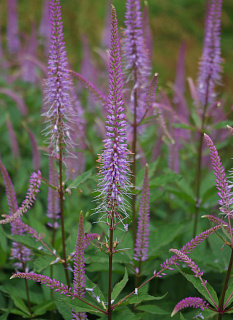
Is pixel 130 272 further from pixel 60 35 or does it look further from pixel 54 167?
pixel 60 35

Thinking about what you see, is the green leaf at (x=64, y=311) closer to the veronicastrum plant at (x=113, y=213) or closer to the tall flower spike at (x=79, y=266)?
the veronicastrum plant at (x=113, y=213)

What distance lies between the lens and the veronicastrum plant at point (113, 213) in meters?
2.00

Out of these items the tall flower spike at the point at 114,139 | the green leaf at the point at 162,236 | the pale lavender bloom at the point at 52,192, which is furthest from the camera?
the green leaf at the point at 162,236

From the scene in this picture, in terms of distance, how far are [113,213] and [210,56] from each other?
1.78 metres

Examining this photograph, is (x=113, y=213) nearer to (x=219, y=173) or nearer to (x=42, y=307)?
(x=219, y=173)

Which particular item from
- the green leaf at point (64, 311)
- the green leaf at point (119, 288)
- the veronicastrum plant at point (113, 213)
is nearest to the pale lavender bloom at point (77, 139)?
the veronicastrum plant at point (113, 213)

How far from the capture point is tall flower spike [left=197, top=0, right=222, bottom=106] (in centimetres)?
309

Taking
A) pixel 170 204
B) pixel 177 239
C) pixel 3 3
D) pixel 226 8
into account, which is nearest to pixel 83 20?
pixel 3 3

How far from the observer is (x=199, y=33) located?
9656 millimetres

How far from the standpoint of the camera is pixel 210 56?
10.6 feet

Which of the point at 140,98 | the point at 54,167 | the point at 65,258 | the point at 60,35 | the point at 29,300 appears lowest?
the point at 29,300

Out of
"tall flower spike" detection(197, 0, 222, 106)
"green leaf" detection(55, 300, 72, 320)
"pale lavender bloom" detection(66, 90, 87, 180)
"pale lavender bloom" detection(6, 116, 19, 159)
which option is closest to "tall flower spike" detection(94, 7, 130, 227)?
"green leaf" detection(55, 300, 72, 320)

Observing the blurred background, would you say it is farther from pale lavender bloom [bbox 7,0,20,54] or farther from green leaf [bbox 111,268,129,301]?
green leaf [bbox 111,268,129,301]

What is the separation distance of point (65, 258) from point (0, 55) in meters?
4.79
